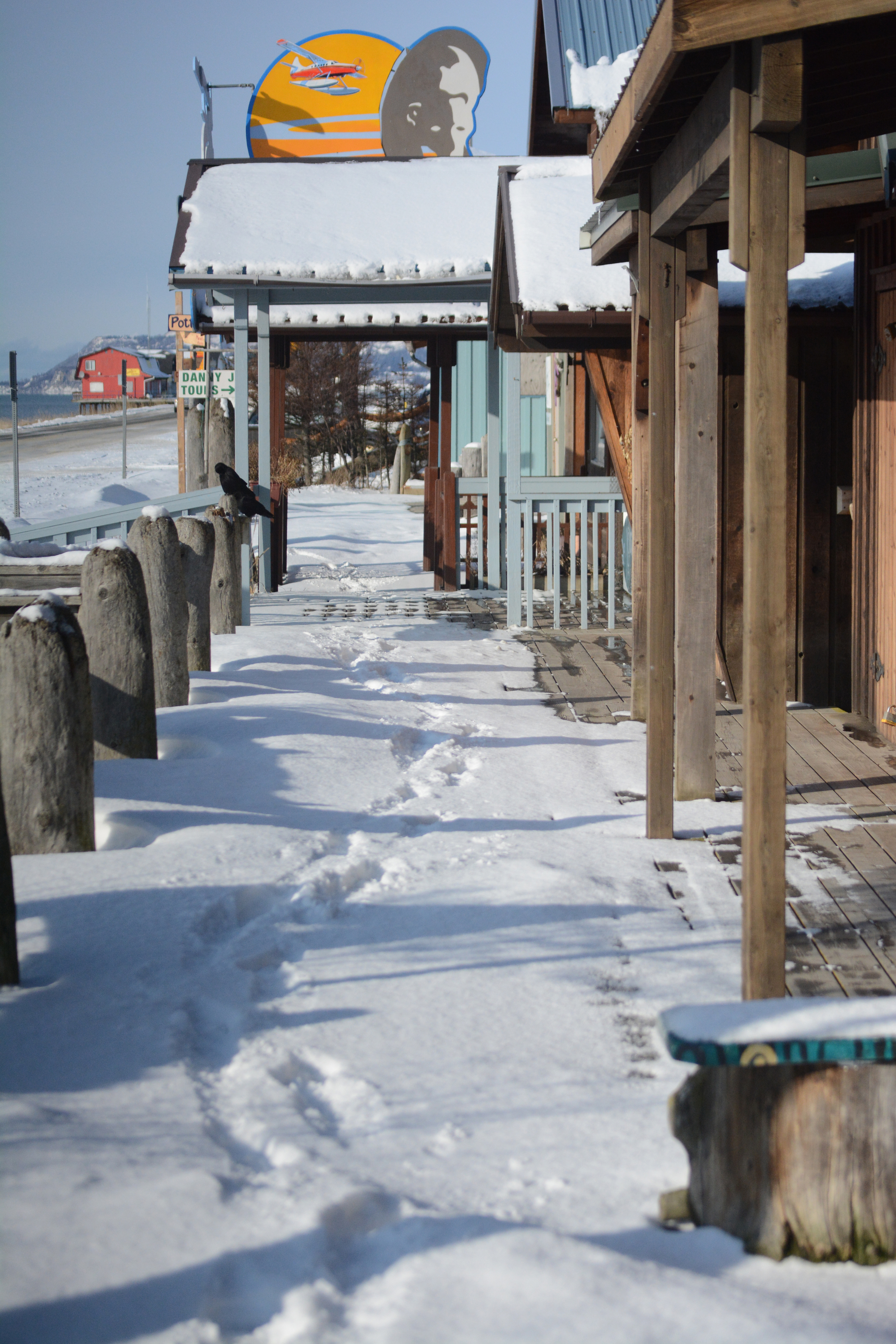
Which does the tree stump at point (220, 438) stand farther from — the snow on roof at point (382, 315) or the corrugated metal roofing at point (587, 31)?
the corrugated metal roofing at point (587, 31)

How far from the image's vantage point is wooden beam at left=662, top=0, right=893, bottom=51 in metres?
2.71

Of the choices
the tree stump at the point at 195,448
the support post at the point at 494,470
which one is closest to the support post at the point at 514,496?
the support post at the point at 494,470

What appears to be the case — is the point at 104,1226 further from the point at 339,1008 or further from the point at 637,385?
the point at 637,385

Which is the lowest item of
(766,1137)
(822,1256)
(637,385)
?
(822,1256)

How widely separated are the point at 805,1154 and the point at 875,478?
16.0 feet

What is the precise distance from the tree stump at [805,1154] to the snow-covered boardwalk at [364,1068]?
2.0 inches

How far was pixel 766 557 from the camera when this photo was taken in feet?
9.56

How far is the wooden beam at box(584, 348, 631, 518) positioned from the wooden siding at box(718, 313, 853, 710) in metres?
1.43

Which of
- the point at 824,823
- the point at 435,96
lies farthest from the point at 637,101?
the point at 435,96

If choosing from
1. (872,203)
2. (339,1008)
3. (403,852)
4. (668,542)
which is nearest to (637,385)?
(872,203)

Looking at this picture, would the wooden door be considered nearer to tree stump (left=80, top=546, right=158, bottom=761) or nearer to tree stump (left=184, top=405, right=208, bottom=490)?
tree stump (left=80, top=546, right=158, bottom=761)

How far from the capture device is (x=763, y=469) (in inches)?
115

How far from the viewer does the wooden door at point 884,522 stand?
6.03 meters

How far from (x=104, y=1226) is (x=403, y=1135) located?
655 mm
